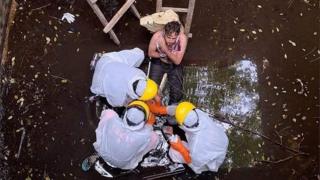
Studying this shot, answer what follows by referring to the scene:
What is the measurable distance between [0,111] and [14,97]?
22 cm

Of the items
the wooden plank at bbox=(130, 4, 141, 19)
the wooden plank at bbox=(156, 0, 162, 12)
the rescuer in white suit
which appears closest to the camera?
the rescuer in white suit

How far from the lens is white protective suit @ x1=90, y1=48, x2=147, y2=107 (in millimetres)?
4565

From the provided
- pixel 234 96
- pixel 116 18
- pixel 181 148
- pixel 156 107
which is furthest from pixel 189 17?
pixel 181 148

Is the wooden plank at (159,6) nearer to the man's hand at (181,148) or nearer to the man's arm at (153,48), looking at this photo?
the man's arm at (153,48)

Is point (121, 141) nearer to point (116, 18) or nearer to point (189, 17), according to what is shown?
point (116, 18)

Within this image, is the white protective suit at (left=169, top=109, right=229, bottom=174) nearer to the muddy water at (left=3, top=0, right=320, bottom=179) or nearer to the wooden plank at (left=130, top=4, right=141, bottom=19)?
the muddy water at (left=3, top=0, right=320, bottom=179)

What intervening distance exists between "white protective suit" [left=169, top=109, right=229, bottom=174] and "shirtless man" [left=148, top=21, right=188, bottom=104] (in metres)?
0.69

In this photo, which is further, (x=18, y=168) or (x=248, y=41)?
(x=248, y=41)

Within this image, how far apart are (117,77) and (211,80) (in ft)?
4.32

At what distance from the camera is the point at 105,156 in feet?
15.2

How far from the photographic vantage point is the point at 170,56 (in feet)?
16.3

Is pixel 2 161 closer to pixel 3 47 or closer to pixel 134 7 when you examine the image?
pixel 3 47

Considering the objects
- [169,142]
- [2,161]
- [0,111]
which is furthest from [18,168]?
[169,142]

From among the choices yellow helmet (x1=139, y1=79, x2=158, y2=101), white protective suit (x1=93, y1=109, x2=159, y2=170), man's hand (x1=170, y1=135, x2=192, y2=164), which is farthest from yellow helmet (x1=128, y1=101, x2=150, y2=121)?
man's hand (x1=170, y1=135, x2=192, y2=164)
